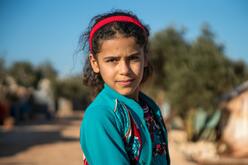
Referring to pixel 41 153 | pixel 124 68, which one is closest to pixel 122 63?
pixel 124 68

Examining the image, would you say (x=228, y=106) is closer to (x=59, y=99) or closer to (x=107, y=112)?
(x=107, y=112)

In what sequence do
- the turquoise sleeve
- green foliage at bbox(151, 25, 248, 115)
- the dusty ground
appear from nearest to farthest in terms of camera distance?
the turquoise sleeve, the dusty ground, green foliage at bbox(151, 25, 248, 115)

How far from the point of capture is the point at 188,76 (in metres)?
15.9

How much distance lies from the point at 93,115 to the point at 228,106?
1416 cm

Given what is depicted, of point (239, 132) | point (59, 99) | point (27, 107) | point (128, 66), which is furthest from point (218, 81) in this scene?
point (59, 99)

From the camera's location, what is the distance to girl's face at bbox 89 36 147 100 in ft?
6.03

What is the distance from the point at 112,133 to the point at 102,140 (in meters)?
0.05

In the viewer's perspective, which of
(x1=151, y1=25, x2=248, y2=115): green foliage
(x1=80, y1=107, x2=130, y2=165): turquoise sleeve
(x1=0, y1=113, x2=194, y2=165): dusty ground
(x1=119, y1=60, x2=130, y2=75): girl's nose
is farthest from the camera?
(x1=151, y1=25, x2=248, y2=115): green foliage

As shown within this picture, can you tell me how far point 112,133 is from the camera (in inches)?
63.9

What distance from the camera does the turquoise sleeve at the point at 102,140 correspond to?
5.21 feet

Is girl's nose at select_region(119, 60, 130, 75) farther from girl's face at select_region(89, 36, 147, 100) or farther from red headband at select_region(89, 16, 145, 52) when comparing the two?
red headband at select_region(89, 16, 145, 52)

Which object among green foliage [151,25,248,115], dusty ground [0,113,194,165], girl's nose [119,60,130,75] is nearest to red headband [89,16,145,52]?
girl's nose [119,60,130,75]

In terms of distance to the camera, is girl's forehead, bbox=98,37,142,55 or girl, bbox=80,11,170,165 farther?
girl's forehead, bbox=98,37,142,55

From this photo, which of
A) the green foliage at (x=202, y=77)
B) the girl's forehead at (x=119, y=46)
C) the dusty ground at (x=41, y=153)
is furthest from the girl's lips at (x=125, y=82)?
the green foliage at (x=202, y=77)
